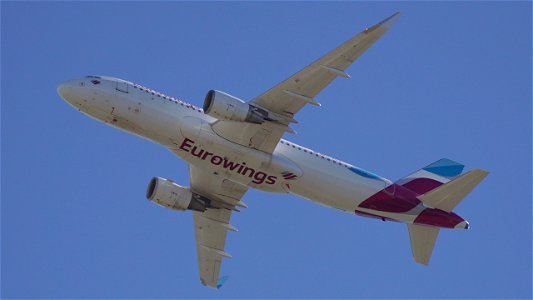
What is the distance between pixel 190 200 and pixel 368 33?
18.0 metres

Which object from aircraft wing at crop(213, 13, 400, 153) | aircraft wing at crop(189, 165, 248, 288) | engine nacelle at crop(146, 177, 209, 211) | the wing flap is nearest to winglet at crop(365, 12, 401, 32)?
aircraft wing at crop(213, 13, 400, 153)

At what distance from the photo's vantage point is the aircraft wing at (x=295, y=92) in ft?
168

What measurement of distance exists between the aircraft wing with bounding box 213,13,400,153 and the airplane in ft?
0.18

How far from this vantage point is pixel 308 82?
53.2 meters

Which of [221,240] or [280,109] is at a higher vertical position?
[280,109]

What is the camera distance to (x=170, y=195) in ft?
201

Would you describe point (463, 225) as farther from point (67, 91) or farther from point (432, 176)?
point (67, 91)

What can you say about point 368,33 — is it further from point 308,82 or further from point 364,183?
point 364,183

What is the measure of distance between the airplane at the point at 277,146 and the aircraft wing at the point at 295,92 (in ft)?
0.18

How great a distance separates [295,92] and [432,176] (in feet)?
39.8

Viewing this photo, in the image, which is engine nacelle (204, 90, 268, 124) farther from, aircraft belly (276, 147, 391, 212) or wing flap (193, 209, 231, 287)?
wing flap (193, 209, 231, 287)

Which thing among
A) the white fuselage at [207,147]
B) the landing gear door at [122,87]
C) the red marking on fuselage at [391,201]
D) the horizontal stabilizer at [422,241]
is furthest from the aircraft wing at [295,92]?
the horizontal stabilizer at [422,241]

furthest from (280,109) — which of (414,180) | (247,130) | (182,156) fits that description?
(414,180)

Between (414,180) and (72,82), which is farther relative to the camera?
(414,180)
